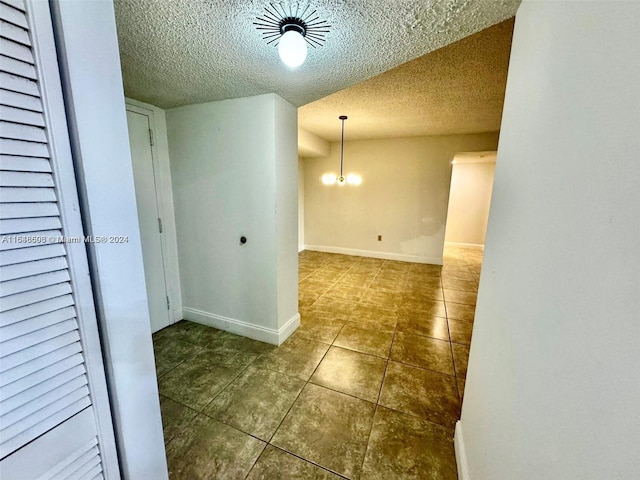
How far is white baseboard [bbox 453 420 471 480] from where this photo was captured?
44.7 inches

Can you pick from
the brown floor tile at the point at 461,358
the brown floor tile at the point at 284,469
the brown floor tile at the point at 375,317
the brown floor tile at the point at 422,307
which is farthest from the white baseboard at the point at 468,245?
the brown floor tile at the point at 284,469

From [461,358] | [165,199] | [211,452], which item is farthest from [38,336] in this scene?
[461,358]

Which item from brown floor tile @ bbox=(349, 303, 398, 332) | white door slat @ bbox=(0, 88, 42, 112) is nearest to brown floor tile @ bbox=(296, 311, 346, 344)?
brown floor tile @ bbox=(349, 303, 398, 332)

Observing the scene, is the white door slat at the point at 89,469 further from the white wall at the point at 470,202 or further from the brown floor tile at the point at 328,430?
the white wall at the point at 470,202

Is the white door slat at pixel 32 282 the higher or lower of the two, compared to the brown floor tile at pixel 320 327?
higher

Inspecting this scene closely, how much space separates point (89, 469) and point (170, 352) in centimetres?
157

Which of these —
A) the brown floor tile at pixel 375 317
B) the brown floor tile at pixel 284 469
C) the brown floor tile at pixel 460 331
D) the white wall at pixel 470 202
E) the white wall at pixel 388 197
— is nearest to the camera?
the brown floor tile at pixel 284 469

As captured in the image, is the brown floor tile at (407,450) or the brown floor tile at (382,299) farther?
the brown floor tile at (382,299)

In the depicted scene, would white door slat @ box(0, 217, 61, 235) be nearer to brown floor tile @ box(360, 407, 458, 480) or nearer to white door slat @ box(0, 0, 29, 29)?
white door slat @ box(0, 0, 29, 29)

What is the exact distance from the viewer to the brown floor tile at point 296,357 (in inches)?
77.2

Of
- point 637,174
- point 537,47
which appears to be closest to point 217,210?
point 537,47

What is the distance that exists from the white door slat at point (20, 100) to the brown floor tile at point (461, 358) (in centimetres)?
260

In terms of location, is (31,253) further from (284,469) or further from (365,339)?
(365,339)

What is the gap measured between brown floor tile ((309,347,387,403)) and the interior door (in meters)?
1.71
